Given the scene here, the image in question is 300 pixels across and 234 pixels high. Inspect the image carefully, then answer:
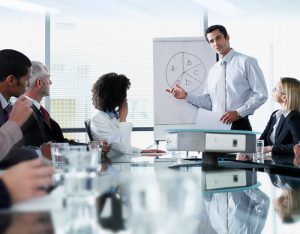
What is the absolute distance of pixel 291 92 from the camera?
150 inches

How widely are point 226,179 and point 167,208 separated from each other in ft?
3.48

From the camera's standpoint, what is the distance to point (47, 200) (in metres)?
0.98

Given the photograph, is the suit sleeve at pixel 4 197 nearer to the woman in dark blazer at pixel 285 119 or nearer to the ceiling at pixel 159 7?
the woman in dark blazer at pixel 285 119

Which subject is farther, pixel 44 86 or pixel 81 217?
pixel 44 86

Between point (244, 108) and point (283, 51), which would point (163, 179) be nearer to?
point (244, 108)

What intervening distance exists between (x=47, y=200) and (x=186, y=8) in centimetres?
Answer: 476

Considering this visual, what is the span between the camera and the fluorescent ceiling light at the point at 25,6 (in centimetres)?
514

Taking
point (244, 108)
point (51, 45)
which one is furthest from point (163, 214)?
point (51, 45)

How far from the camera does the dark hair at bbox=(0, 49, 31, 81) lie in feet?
8.47

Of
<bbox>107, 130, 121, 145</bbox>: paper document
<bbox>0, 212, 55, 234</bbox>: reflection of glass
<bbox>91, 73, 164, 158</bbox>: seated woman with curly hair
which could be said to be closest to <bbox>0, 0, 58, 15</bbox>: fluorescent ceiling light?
<bbox>91, 73, 164, 158</bbox>: seated woman with curly hair

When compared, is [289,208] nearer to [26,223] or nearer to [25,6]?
[26,223]

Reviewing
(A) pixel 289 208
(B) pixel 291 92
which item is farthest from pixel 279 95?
(A) pixel 289 208

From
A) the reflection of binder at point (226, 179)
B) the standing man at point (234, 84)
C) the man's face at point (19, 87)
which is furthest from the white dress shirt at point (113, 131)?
the reflection of binder at point (226, 179)

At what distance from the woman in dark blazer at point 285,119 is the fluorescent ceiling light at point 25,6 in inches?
117
